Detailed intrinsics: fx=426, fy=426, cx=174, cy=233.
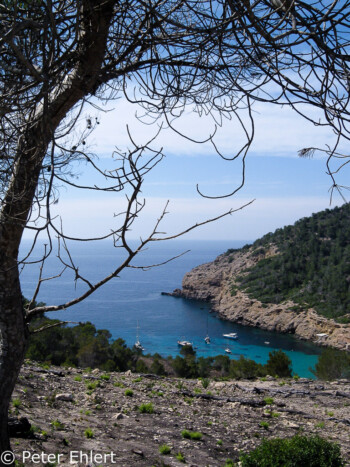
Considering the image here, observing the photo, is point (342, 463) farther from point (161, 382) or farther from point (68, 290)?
point (68, 290)

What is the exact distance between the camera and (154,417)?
19.3 feet

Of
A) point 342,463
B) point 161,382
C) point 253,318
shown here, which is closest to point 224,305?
point 253,318

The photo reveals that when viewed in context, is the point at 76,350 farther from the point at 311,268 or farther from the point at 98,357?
the point at 311,268

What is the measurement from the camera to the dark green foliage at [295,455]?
4082 mm

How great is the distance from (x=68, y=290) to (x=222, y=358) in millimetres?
50967

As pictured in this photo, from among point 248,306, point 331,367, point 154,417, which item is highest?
point 154,417

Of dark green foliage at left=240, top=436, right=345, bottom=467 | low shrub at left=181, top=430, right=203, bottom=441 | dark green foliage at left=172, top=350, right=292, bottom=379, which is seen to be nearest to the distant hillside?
dark green foliage at left=172, top=350, right=292, bottom=379

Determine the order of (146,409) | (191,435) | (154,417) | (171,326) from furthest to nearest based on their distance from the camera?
(171,326), (146,409), (154,417), (191,435)

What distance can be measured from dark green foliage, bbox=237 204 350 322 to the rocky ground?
33.7m

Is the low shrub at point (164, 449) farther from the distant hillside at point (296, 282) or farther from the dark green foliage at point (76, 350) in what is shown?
the distant hillside at point (296, 282)

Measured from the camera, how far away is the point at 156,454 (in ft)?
14.8

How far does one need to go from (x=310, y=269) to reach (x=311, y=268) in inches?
7.5

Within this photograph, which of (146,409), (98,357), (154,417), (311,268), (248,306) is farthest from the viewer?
(248,306)

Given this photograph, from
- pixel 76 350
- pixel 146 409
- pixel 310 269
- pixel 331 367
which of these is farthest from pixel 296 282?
pixel 146 409
